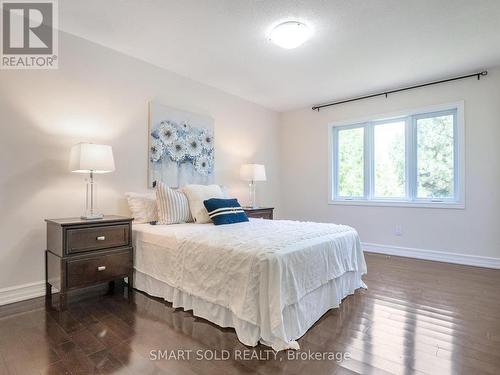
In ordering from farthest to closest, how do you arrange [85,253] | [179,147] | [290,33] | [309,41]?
[179,147] < [309,41] < [290,33] < [85,253]

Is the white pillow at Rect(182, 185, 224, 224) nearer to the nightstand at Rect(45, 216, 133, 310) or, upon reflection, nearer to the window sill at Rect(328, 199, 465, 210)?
the nightstand at Rect(45, 216, 133, 310)

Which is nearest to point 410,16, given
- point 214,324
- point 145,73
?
point 145,73

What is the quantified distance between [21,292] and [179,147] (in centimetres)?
211

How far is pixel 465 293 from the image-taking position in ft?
8.64

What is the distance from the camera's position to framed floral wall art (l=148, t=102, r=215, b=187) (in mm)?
3350

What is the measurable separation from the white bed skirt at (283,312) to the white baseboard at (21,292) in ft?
2.65

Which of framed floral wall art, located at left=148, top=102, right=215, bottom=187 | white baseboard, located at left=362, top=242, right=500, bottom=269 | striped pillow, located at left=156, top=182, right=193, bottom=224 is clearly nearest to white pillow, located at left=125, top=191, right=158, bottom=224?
striped pillow, located at left=156, top=182, right=193, bottom=224

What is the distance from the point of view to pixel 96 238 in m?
2.39

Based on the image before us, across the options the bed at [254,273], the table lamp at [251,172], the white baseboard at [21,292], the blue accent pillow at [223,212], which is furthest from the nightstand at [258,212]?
the white baseboard at [21,292]

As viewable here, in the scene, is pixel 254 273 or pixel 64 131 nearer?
pixel 254 273

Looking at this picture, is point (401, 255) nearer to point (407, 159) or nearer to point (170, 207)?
point (407, 159)

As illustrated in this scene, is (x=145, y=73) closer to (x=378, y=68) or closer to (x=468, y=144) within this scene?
(x=378, y=68)

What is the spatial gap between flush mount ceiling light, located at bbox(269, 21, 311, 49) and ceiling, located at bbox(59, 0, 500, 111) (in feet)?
0.20

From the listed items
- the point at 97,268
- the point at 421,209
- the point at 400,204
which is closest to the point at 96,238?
the point at 97,268
